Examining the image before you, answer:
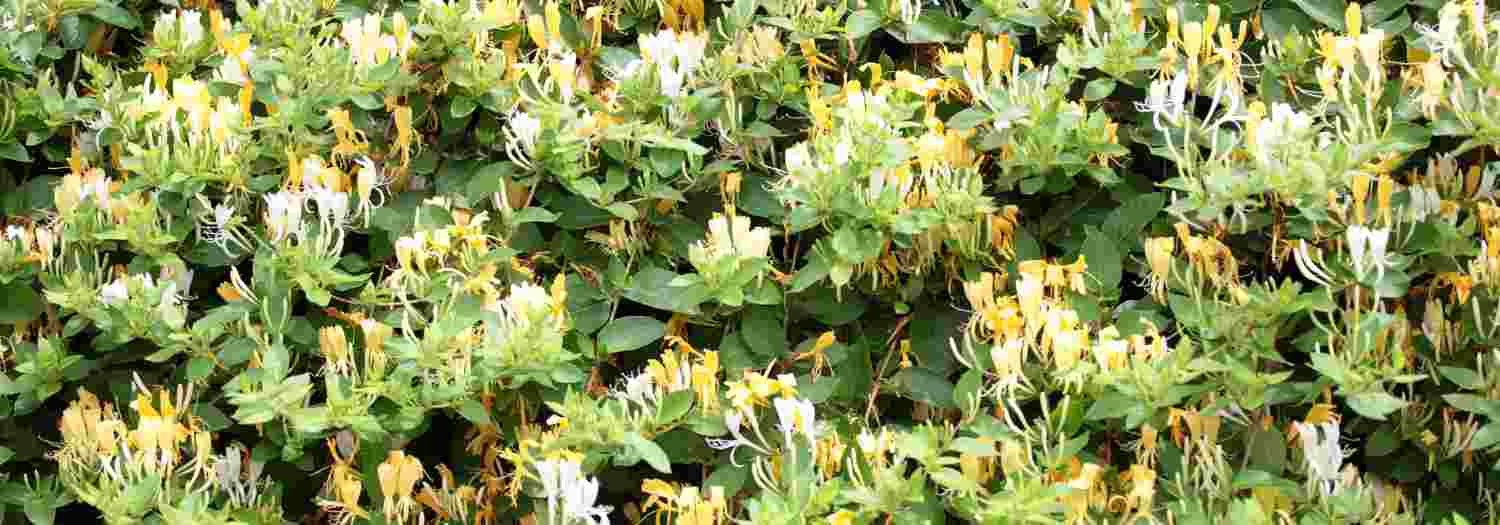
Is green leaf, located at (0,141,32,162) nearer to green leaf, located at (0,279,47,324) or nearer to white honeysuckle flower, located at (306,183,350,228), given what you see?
green leaf, located at (0,279,47,324)

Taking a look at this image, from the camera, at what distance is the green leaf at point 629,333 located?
6.06ft

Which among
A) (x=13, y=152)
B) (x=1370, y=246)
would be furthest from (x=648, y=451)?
(x=13, y=152)

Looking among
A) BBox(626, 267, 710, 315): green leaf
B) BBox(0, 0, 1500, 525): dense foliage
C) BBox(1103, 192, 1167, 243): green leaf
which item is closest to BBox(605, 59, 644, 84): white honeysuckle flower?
BBox(0, 0, 1500, 525): dense foliage

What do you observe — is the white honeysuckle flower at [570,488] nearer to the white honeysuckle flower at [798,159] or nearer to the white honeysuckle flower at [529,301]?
the white honeysuckle flower at [529,301]

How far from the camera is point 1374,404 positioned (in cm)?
153

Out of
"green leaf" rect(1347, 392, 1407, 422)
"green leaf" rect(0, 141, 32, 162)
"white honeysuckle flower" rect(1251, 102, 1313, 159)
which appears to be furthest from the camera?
"green leaf" rect(0, 141, 32, 162)

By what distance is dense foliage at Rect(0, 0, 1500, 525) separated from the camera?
164 centimetres

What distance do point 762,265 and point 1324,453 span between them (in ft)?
1.88

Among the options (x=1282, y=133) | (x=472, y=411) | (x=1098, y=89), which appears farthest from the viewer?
(x=1098, y=89)

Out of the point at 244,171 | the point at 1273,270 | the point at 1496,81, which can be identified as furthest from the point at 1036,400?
the point at 244,171

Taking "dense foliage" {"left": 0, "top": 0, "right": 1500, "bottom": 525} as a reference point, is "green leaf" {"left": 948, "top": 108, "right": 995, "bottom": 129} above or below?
above

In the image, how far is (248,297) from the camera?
1.87 meters

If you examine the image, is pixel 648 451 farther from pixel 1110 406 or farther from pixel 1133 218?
pixel 1133 218

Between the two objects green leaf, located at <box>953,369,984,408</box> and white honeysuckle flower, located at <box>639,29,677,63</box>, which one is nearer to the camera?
green leaf, located at <box>953,369,984,408</box>
